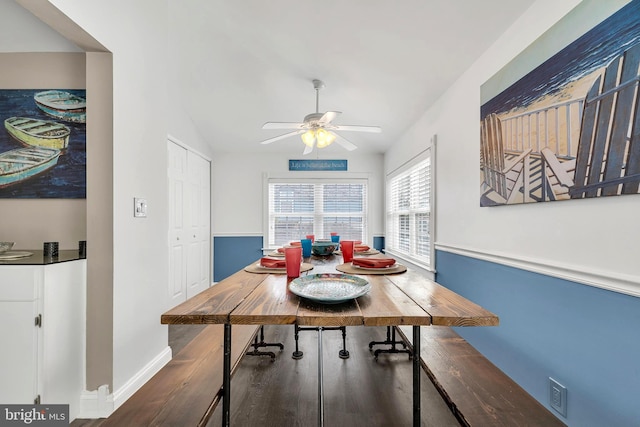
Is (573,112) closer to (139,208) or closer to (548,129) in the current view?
(548,129)

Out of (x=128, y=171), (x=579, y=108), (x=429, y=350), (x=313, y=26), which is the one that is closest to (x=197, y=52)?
(x=313, y=26)

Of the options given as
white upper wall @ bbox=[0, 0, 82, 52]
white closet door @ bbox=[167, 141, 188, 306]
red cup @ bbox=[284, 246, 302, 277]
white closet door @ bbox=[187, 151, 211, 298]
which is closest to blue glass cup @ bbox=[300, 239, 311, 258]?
red cup @ bbox=[284, 246, 302, 277]

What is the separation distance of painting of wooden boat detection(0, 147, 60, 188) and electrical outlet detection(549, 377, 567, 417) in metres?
Answer: 3.14

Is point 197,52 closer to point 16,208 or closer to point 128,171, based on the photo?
point 128,171

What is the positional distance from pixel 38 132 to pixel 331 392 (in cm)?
252

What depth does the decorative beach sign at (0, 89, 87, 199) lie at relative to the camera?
5.61ft

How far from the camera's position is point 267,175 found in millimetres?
4566

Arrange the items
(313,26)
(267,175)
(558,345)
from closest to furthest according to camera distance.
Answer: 1. (558,345)
2. (313,26)
3. (267,175)

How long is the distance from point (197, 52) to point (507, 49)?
262cm

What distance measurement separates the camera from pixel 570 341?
1.27 meters

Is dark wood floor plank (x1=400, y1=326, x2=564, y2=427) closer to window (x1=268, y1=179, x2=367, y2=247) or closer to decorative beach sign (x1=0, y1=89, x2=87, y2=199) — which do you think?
decorative beach sign (x1=0, y1=89, x2=87, y2=199)

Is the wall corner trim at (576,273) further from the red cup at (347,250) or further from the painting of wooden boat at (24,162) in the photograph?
the painting of wooden boat at (24,162)

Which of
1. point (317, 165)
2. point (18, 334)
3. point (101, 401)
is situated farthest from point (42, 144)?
point (317, 165)

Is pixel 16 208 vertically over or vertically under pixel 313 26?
under
